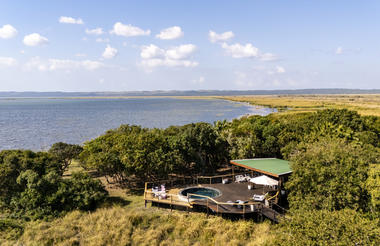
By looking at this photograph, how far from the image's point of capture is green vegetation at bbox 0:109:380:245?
1134 cm

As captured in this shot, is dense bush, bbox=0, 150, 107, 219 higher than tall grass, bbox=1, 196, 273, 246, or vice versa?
dense bush, bbox=0, 150, 107, 219

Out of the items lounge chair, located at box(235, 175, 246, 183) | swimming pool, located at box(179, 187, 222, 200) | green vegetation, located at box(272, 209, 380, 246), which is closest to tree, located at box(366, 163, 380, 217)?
green vegetation, located at box(272, 209, 380, 246)

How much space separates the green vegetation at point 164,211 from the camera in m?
11.3

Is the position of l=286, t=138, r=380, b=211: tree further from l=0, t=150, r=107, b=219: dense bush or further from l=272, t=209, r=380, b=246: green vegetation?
l=0, t=150, r=107, b=219: dense bush

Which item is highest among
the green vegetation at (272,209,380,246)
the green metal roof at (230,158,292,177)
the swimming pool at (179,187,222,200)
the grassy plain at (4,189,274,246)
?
the green vegetation at (272,209,380,246)

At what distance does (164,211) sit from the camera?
67.4 ft

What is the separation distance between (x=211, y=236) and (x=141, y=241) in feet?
16.1

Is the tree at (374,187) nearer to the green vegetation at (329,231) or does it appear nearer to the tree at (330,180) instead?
the tree at (330,180)

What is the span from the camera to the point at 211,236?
55.2 ft

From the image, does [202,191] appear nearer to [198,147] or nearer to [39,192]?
[198,147]

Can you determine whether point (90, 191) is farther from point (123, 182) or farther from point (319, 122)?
point (319, 122)

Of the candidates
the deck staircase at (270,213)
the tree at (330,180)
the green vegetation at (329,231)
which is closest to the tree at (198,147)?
the deck staircase at (270,213)

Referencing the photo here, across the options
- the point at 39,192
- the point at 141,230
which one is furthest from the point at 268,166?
the point at 39,192

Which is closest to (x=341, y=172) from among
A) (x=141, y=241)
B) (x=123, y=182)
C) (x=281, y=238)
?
(x=281, y=238)
